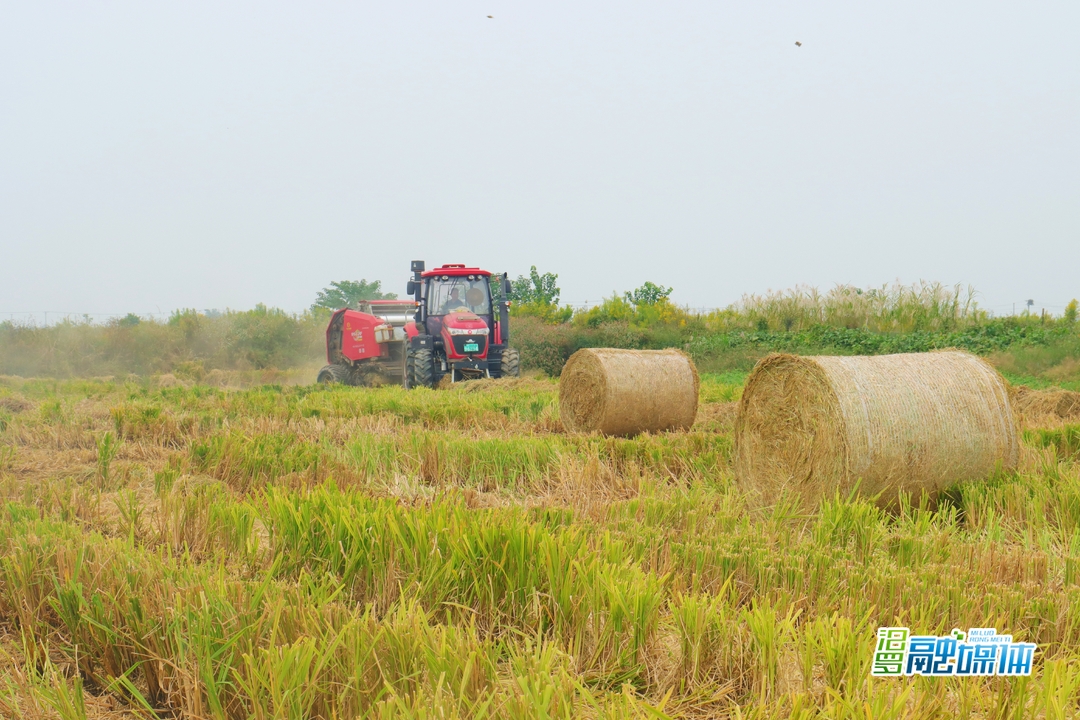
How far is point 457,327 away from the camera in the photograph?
45.7 ft

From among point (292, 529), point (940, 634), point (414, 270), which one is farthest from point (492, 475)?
point (414, 270)

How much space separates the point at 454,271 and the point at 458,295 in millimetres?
461

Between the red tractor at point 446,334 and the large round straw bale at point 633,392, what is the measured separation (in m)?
5.89

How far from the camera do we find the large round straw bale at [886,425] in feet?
14.5

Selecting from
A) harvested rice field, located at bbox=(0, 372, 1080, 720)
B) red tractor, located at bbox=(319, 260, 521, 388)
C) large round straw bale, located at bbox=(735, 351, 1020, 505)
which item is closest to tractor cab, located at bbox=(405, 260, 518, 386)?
red tractor, located at bbox=(319, 260, 521, 388)

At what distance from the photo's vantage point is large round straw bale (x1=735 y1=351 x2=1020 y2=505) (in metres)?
4.43

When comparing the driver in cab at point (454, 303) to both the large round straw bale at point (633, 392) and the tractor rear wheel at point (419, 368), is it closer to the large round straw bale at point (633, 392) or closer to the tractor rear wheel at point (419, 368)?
the tractor rear wheel at point (419, 368)

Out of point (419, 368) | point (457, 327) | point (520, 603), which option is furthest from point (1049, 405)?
point (419, 368)

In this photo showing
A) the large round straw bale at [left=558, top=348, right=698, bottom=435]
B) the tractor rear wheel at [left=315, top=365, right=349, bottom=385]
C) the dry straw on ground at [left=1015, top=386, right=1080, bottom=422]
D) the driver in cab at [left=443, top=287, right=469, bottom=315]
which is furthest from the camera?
the tractor rear wheel at [left=315, top=365, right=349, bottom=385]

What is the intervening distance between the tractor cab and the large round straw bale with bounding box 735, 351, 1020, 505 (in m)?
9.38

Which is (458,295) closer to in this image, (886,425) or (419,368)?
(419,368)

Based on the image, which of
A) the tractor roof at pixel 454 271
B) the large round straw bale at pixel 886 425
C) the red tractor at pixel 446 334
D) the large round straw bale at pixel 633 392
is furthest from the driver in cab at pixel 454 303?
the large round straw bale at pixel 886 425

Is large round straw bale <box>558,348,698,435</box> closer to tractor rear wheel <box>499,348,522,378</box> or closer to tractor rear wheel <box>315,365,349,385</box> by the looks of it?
tractor rear wheel <box>499,348,522,378</box>

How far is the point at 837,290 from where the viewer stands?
2264 centimetres
